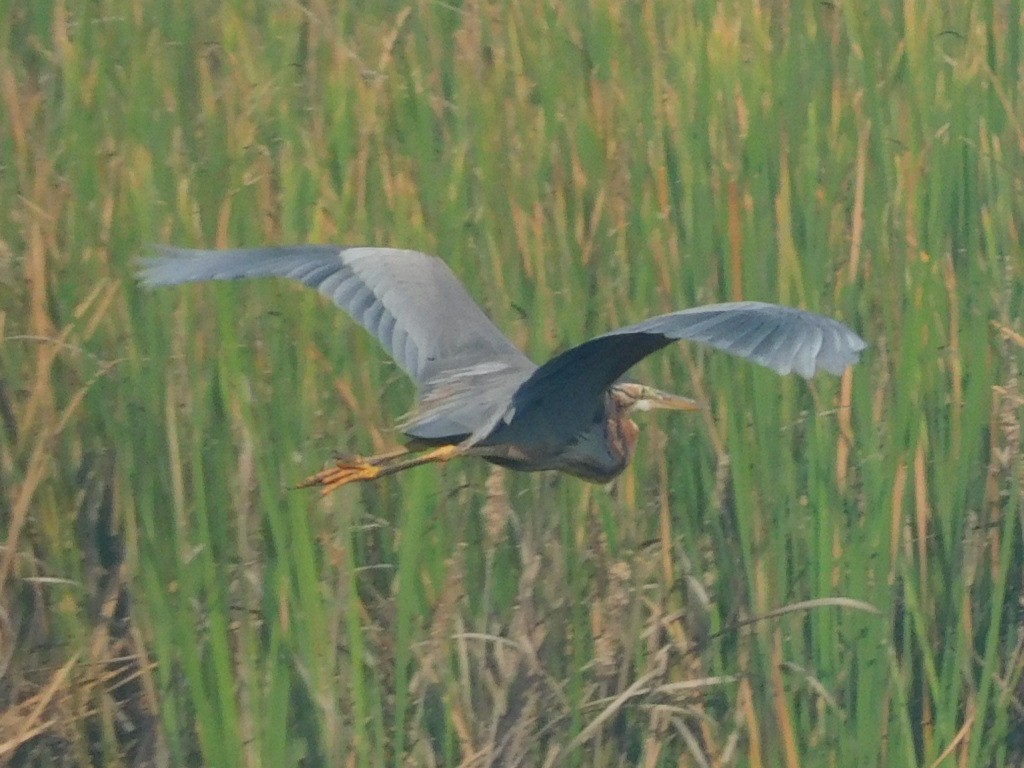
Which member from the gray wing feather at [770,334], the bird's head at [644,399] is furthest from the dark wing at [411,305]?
the gray wing feather at [770,334]

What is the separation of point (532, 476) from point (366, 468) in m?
0.23

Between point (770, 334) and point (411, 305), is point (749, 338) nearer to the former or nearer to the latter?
point (770, 334)

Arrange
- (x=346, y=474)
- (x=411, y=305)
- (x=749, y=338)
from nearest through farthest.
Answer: (x=749, y=338) < (x=346, y=474) < (x=411, y=305)

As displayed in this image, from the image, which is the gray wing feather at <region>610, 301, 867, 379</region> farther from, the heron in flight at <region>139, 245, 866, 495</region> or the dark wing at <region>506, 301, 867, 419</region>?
the heron in flight at <region>139, 245, 866, 495</region>

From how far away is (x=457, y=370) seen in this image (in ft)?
6.22

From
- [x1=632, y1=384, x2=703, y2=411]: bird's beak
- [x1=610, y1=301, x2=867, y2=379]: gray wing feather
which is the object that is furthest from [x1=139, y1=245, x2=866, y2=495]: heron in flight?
[x1=610, y1=301, x2=867, y2=379]: gray wing feather

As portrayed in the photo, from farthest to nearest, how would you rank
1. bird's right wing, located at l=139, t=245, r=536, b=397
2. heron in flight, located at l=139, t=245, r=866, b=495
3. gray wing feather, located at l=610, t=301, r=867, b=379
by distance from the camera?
bird's right wing, located at l=139, t=245, r=536, b=397 < heron in flight, located at l=139, t=245, r=866, b=495 < gray wing feather, located at l=610, t=301, r=867, b=379

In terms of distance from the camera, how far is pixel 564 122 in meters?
2.24

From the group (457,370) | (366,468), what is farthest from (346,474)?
(457,370)

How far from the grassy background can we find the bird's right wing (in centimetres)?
5

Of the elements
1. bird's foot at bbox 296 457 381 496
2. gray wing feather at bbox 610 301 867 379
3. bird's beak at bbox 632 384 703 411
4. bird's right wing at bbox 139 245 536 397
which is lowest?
bird's foot at bbox 296 457 381 496

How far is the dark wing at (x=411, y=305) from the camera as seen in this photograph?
72.5 inches

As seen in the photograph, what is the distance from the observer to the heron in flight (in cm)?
177

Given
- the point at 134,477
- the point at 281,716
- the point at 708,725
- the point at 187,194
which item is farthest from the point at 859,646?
the point at 187,194
